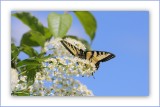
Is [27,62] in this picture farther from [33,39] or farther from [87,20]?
[87,20]

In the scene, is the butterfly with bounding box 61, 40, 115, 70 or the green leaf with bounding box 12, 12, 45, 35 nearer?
the green leaf with bounding box 12, 12, 45, 35

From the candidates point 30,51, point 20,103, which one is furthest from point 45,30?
point 20,103

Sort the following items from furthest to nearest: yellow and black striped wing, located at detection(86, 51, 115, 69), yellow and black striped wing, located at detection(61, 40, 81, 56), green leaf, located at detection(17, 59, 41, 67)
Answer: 1. yellow and black striped wing, located at detection(86, 51, 115, 69)
2. yellow and black striped wing, located at detection(61, 40, 81, 56)
3. green leaf, located at detection(17, 59, 41, 67)

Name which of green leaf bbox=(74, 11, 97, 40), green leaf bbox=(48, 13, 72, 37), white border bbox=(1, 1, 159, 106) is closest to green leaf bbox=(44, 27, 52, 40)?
green leaf bbox=(48, 13, 72, 37)

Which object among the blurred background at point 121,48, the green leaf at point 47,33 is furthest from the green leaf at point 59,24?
the blurred background at point 121,48

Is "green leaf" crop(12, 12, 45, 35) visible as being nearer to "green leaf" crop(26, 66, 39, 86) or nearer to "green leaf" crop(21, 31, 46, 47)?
"green leaf" crop(21, 31, 46, 47)

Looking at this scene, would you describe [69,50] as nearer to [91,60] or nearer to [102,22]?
[91,60]

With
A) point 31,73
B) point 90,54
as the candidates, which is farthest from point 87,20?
point 31,73

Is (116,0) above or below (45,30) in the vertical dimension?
above
